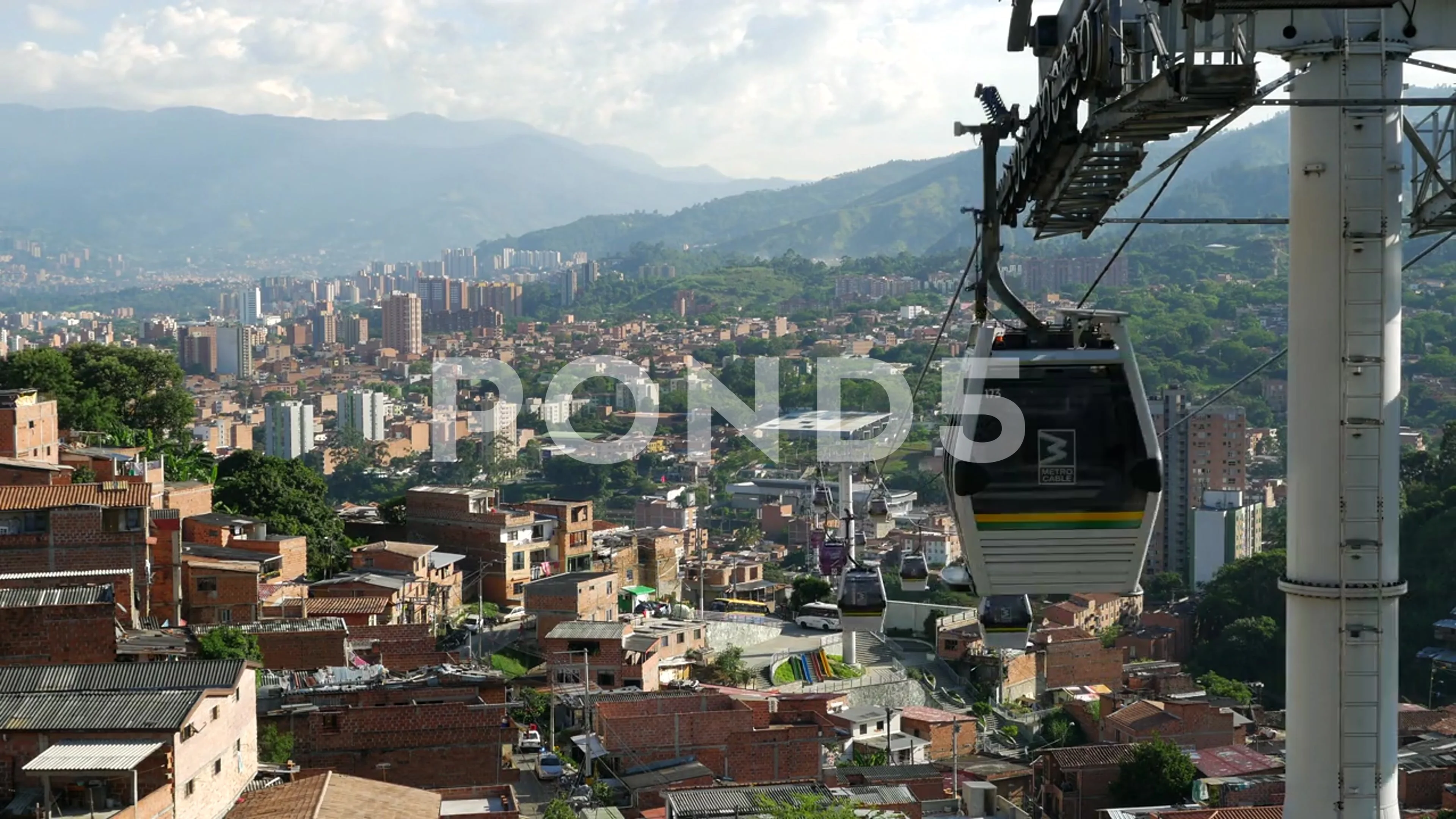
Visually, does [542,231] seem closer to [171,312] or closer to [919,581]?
[171,312]

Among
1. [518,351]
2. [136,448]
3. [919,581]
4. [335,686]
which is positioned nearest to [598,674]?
[335,686]

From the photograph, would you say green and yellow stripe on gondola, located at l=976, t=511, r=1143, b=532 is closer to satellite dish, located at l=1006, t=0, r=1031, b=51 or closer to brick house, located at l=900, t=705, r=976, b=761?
satellite dish, located at l=1006, t=0, r=1031, b=51

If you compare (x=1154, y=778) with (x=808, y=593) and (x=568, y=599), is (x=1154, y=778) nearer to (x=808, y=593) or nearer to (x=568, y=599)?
(x=568, y=599)

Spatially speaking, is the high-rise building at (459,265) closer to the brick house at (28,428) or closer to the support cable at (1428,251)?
the brick house at (28,428)

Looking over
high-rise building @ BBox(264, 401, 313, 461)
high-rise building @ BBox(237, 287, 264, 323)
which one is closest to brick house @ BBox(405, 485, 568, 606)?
high-rise building @ BBox(264, 401, 313, 461)

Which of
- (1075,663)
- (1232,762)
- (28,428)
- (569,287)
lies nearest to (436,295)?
(569,287)

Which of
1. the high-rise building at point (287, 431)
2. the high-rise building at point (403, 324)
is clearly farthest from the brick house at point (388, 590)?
the high-rise building at point (403, 324)
